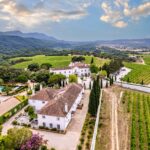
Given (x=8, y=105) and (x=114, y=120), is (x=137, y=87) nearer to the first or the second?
(x=114, y=120)

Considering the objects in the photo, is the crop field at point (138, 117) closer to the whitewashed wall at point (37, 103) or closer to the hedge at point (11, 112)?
the whitewashed wall at point (37, 103)

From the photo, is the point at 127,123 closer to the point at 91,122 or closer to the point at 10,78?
the point at 91,122

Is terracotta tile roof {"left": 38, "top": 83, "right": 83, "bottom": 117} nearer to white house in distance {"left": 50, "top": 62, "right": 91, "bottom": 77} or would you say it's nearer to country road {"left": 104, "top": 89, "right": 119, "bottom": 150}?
country road {"left": 104, "top": 89, "right": 119, "bottom": 150}

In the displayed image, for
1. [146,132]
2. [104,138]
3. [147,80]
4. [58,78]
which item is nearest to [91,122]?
[104,138]

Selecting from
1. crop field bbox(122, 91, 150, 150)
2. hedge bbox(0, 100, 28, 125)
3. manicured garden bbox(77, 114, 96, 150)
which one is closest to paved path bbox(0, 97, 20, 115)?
hedge bbox(0, 100, 28, 125)

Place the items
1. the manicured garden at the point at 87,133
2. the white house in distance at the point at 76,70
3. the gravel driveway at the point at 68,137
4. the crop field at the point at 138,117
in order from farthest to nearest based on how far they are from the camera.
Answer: the white house in distance at the point at 76,70 → the crop field at the point at 138,117 → the gravel driveway at the point at 68,137 → the manicured garden at the point at 87,133

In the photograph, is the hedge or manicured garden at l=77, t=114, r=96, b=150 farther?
the hedge

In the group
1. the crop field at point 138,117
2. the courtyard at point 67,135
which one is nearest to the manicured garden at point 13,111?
the courtyard at point 67,135

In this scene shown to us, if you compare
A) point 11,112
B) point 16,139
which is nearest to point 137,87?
point 11,112
